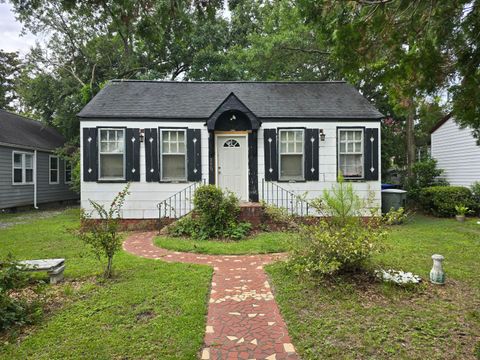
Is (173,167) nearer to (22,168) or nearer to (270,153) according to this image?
(270,153)

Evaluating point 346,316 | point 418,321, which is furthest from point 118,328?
point 418,321

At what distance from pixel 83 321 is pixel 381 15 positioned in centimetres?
482

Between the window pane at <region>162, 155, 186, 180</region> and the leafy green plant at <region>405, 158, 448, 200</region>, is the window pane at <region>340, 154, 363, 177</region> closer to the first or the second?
the leafy green plant at <region>405, 158, 448, 200</region>

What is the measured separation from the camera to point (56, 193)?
16469mm

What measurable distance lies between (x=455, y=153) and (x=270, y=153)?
9095 millimetres

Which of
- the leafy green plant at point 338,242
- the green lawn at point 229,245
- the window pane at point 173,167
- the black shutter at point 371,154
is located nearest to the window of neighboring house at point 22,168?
the window pane at point 173,167

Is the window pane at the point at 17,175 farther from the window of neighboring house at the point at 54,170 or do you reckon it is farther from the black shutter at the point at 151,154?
the black shutter at the point at 151,154

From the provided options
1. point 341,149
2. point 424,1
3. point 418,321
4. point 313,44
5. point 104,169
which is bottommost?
point 418,321

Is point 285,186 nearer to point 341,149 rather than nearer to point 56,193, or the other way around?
point 341,149

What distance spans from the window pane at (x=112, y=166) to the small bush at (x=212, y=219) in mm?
2836

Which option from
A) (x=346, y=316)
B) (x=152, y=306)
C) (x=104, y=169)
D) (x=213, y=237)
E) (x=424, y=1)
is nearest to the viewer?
(x=424, y=1)

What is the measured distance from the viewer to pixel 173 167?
9703 millimetres

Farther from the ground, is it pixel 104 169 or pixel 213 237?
pixel 104 169

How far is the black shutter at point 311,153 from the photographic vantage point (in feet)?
32.0
